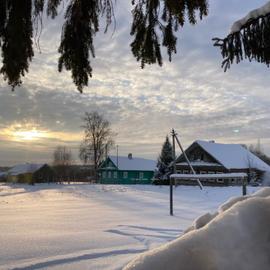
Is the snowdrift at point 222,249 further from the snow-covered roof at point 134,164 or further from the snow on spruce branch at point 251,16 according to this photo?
the snow-covered roof at point 134,164

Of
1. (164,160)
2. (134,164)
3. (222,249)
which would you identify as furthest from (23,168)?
(222,249)

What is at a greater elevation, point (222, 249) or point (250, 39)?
point (250, 39)

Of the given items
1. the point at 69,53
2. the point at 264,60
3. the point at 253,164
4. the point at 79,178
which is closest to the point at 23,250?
the point at 69,53

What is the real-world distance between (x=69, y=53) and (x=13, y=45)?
64cm

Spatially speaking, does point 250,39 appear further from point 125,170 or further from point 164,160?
point 125,170

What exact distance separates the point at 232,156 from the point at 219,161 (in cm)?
289

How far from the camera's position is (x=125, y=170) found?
77375 millimetres

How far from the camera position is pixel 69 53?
471 cm

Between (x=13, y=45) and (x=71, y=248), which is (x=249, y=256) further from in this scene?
(x=71, y=248)

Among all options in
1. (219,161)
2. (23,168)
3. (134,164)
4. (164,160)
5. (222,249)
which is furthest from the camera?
(23,168)

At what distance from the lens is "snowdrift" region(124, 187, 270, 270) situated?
2.24 m

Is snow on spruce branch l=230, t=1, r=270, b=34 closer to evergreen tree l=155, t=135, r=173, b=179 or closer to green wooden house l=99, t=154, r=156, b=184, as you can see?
evergreen tree l=155, t=135, r=173, b=179

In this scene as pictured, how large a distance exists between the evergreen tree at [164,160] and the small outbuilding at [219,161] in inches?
80.6

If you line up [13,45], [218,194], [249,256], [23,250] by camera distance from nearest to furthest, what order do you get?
1. [249,256]
2. [13,45]
3. [23,250]
4. [218,194]
